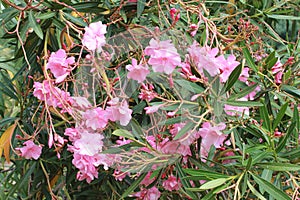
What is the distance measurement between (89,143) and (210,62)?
0.23 meters

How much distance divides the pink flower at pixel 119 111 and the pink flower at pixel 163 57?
0.07 meters

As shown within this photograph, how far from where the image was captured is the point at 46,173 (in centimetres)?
116

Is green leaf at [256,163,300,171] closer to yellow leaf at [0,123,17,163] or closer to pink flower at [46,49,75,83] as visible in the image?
pink flower at [46,49,75,83]

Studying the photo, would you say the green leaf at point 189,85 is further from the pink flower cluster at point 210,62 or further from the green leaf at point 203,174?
the green leaf at point 203,174

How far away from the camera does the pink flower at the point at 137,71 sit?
2.72 ft

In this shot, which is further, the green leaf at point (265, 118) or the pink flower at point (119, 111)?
the green leaf at point (265, 118)

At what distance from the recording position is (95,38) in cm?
88

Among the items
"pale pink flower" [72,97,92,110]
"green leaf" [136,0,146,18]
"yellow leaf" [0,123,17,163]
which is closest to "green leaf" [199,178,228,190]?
"pale pink flower" [72,97,92,110]

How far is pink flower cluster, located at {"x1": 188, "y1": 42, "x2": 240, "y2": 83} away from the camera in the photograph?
2.77 ft

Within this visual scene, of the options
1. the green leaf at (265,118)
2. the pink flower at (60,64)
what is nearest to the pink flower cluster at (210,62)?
the green leaf at (265,118)

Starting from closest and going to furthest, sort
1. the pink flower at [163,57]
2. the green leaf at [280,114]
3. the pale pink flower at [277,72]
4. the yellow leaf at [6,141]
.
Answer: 1. the pink flower at [163,57]
2. the green leaf at [280,114]
3. the pale pink flower at [277,72]
4. the yellow leaf at [6,141]

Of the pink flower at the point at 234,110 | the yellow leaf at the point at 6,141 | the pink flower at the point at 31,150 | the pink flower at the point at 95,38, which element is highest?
the pink flower at the point at 95,38

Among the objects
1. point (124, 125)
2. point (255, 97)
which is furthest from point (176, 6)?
point (124, 125)

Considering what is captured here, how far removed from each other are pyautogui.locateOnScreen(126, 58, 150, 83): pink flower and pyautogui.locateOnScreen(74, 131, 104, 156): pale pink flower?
11cm
